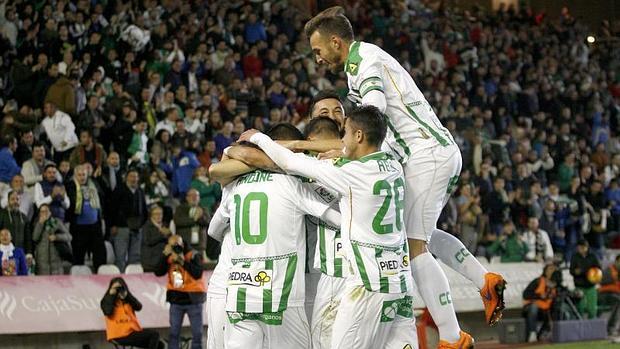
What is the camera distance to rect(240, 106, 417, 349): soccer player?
713 cm

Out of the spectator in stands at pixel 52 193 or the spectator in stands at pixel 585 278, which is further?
the spectator in stands at pixel 585 278

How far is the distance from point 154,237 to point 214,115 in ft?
13.3

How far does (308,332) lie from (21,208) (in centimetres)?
860

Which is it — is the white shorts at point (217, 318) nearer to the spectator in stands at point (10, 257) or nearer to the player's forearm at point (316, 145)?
the player's forearm at point (316, 145)

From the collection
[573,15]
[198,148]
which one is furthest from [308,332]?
[573,15]

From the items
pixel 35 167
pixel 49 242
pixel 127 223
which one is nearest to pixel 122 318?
pixel 49 242

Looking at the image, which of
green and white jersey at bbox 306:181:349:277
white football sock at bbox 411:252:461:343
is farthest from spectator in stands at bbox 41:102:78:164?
white football sock at bbox 411:252:461:343

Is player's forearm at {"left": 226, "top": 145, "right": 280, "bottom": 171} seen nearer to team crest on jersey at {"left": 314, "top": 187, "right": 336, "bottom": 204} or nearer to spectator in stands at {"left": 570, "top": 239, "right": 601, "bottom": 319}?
team crest on jersey at {"left": 314, "top": 187, "right": 336, "bottom": 204}

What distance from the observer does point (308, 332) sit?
25.4ft

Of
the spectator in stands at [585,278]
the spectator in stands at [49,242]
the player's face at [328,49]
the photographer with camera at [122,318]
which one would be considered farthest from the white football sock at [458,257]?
the spectator in stands at [585,278]

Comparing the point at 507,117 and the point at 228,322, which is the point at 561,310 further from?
the point at 228,322

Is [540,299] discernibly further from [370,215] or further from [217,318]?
[370,215]

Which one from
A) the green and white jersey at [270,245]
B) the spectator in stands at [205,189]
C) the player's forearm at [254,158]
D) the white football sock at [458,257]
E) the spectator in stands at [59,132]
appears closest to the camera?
the green and white jersey at [270,245]

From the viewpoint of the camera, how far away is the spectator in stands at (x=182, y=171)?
17672mm
